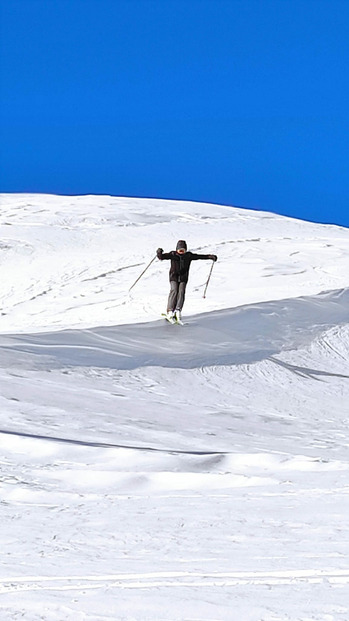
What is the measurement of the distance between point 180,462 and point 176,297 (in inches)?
347

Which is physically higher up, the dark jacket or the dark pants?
the dark jacket

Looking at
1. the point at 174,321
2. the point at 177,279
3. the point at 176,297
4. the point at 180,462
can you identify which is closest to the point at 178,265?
the point at 177,279

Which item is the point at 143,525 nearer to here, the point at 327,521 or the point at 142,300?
the point at 327,521

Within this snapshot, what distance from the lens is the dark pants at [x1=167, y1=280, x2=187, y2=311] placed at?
1525 centimetres

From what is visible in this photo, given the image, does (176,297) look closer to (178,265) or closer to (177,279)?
(177,279)

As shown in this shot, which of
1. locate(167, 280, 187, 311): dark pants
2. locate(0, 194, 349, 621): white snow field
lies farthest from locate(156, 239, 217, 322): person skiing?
locate(0, 194, 349, 621): white snow field

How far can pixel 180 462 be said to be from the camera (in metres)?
6.60

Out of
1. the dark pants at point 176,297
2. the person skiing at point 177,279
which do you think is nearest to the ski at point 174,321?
the person skiing at point 177,279

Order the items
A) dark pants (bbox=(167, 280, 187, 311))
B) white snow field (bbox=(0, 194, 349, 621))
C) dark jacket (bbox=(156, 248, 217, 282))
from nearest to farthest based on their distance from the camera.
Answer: white snow field (bbox=(0, 194, 349, 621)) → dark pants (bbox=(167, 280, 187, 311)) → dark jacket (bbox=(156, 248, 217, 282))

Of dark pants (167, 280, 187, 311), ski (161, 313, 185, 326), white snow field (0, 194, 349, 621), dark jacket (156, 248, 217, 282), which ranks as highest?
dark jacket (156, 248, 217, 282)

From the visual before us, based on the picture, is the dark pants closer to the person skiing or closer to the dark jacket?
the person skiing

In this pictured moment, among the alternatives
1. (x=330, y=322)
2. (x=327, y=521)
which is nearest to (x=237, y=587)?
(x=327, y=521)

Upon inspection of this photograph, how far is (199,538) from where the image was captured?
4.75m

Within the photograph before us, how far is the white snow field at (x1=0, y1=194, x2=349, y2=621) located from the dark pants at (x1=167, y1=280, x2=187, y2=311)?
40 centimetres
